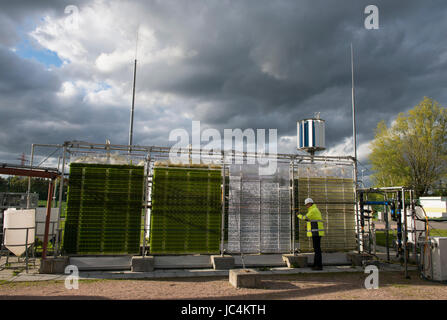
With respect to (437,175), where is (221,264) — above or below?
below

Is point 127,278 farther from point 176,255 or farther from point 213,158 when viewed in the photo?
point 213,158

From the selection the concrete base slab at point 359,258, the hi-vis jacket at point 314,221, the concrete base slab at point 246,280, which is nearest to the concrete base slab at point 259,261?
the hi-vis jacket at point 314,221

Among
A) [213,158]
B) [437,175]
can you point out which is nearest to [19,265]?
[213,158]

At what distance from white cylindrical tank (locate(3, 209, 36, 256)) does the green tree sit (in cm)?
3335

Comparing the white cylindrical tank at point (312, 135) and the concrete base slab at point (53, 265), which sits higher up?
the white cylindrical tank at point (312, 135)

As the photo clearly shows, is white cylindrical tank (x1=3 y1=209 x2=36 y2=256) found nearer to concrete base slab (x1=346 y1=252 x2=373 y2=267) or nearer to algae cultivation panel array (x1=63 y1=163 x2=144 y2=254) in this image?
algae cultivation panel array (x1=63 y1=163 x2=144 y2=254)

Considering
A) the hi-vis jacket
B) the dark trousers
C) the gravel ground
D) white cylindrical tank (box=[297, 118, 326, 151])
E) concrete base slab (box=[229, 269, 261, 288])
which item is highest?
white cylindrical tank (box=[297, 118, 326, 151])

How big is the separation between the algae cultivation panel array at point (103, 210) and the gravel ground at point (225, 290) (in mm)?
1423

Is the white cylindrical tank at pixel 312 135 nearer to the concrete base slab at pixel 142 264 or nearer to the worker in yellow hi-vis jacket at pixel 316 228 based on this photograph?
the worker in yellow hi-vis jacket at pixel 316 228

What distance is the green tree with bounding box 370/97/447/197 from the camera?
32375 millimetres

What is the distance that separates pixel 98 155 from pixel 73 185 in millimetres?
1205

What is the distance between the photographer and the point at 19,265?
10.1 meters

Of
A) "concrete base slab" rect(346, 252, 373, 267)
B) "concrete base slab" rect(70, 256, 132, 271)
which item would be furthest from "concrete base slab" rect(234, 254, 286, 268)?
"concrete base slab" rect(70, 256, 132, 271)

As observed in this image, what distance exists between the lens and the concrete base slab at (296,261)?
10570mm
